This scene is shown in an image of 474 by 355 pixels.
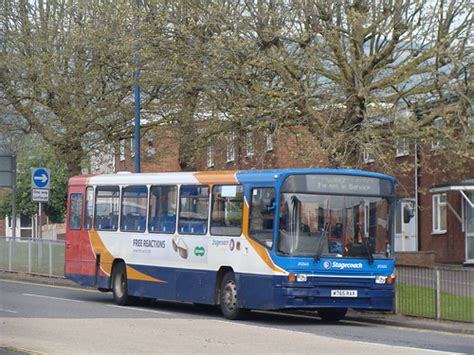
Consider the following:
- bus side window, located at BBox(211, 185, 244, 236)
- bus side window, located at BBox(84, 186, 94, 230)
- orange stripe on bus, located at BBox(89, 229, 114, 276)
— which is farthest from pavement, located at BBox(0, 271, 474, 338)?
bus side window, located at BBox(84, 186, 94, 230)

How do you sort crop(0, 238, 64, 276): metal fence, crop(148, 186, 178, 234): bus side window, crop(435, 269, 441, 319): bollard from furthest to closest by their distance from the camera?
crop(0, 238, 64, 276): metal fence, crop(148, 186, 178, 234): bus side window, crop(435, 269, 441, 319): bollard

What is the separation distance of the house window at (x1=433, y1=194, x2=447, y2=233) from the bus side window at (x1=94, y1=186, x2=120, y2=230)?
62.5 ft

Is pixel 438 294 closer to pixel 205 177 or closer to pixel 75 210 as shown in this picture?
pixel 205 177

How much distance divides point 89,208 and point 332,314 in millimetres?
7494

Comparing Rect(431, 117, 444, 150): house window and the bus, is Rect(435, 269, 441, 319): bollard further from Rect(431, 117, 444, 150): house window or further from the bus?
Rect(431, 117, 444, 150): house window

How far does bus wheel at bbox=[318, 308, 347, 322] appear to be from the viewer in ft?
69.8

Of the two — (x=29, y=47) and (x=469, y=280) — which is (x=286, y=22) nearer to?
(x=469, y=280)

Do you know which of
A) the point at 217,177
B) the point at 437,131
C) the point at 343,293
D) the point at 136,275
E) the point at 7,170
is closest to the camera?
the point at 343,293

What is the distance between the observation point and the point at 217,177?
71.5 feet

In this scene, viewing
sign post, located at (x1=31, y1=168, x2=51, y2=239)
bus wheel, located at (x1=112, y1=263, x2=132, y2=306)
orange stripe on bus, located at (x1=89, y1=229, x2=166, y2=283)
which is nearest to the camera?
orange stripe on bus, located at (x1=89, y1=229, x2=166, y2=283)

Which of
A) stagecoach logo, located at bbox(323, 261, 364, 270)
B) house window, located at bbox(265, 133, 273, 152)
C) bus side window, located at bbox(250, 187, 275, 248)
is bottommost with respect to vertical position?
stagecoach logo, located at bbox(323, 261, 364, 270)

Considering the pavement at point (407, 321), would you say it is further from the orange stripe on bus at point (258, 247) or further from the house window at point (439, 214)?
the house window at point (439, 214)

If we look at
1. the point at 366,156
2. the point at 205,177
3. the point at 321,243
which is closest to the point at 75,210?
the point at 205,177

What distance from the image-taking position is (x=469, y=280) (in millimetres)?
20141
